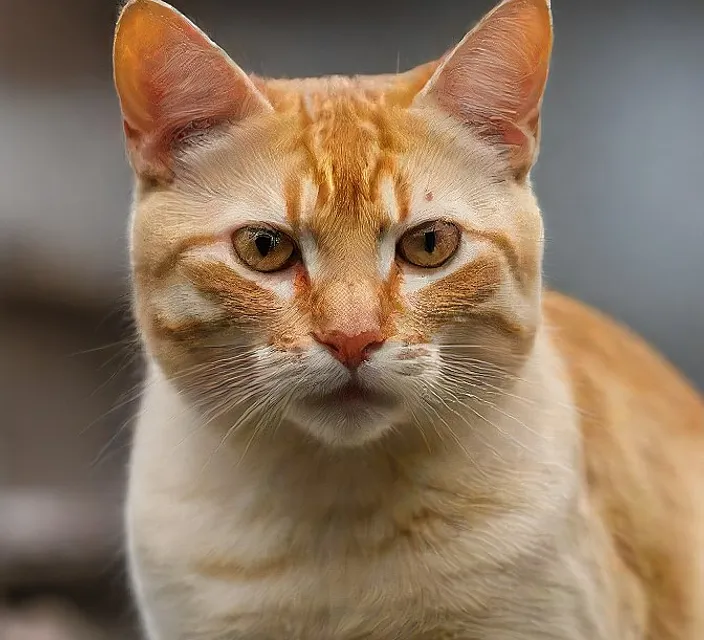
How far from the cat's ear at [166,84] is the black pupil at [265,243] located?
0.15 metres

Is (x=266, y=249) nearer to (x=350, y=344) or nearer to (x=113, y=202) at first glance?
(x=350, y=344)

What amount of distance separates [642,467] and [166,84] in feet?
2.48

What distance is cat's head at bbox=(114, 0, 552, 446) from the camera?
897 millimetres

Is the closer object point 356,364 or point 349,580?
point 356,364

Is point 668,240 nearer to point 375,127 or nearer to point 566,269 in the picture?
point 566,269

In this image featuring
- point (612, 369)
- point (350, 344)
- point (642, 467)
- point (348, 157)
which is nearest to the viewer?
point (350, 344)

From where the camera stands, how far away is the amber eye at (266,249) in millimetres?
925

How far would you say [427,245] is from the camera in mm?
938

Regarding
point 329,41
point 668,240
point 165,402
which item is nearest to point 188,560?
point 165,402

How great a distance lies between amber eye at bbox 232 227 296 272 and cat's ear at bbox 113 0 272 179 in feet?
0.47

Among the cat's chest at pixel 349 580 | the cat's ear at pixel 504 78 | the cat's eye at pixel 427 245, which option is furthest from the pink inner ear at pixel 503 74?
the cat's chest at pixel 349 580

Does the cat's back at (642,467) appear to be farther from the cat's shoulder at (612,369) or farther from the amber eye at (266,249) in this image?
the amber eye at (266,249)

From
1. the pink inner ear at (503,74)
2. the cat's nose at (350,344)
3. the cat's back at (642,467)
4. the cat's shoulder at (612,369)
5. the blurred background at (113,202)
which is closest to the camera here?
the cat's nose at (350,344)

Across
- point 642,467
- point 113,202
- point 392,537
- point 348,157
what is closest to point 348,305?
point 348,157
